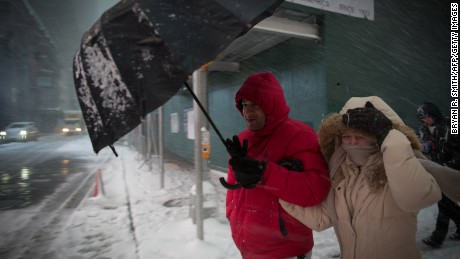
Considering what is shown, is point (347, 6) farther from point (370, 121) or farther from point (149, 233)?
point (149, 233)

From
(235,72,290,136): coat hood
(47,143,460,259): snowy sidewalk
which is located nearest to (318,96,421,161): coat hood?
(235,72,290,136): coat hood

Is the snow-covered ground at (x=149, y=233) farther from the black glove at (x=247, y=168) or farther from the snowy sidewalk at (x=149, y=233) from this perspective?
the black glove at (x=247, y=168)

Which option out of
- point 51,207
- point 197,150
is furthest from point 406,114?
point 51,207

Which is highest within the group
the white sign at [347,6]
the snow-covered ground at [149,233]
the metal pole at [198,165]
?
the white sign at [347,6]

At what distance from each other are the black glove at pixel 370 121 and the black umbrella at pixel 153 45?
0.74m

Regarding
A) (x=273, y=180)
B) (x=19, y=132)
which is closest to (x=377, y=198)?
(x=273, y=180)

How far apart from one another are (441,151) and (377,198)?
3.39 meters

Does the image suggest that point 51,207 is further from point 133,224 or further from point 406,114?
point 406,114

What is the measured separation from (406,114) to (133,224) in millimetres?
6768

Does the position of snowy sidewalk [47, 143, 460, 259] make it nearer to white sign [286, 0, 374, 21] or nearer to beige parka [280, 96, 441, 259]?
beige parka [280, 96, 441, 259]

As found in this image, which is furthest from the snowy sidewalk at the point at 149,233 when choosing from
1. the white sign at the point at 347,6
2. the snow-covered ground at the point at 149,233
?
the white sign at the point at 347,6

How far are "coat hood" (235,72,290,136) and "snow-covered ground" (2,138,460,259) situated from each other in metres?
2.61

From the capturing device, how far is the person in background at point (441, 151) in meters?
3.93

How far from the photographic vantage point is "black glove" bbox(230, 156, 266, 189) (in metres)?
1.50
